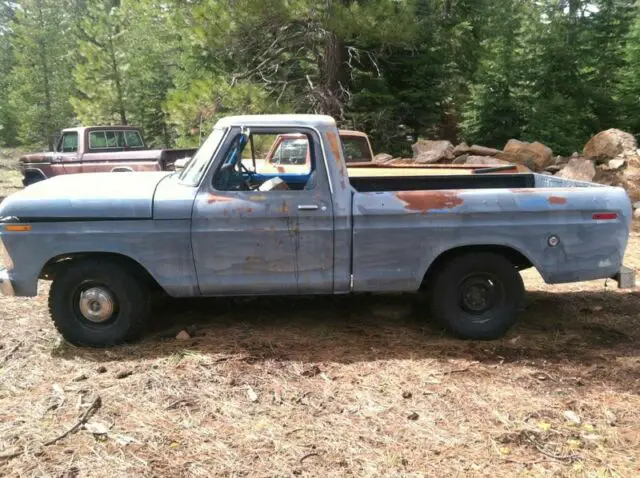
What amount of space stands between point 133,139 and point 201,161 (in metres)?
9.51

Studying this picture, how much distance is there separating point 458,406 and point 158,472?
192 centimetres

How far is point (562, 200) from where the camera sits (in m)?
4.54

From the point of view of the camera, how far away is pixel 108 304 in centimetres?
453

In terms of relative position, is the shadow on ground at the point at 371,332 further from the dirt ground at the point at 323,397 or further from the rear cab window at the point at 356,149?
the rear cab window at the point at 356,149

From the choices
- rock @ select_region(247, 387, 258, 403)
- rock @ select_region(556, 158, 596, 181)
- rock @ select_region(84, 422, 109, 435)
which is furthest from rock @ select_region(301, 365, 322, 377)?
rock @ select_region(556, 158, 596, 181)

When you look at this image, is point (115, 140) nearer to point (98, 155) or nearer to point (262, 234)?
point (98, 155)

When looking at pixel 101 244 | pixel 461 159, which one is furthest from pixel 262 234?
pixel 461 159

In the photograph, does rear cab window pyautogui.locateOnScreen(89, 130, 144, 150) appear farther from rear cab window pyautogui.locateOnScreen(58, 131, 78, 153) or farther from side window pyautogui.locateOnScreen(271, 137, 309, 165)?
side window pyautogui.locateOnScreen(271, 137, 309, 165)

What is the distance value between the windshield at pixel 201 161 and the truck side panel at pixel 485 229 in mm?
1220

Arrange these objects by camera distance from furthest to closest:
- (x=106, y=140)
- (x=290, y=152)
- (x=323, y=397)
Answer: (x=106, y=140)
(x=290, y=152)
(x=323, y=397)

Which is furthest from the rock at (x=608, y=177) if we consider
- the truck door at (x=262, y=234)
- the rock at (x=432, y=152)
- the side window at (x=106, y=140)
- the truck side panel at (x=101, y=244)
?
the side window at (x=106, y=140)

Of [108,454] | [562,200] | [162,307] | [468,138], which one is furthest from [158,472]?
[468,138]

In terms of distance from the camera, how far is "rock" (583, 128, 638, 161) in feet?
38.9

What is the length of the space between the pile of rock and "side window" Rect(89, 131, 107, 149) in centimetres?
600
